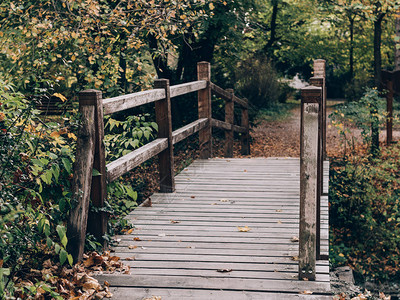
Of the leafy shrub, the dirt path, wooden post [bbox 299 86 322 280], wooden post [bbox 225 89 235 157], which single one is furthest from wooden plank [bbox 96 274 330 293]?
the leafy shrub

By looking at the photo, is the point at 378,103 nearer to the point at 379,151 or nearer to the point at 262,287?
the point at 379,151

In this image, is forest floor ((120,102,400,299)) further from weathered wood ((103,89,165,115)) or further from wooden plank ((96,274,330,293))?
weathered wood ((103,89,165,115))

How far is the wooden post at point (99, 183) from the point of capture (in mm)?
4145

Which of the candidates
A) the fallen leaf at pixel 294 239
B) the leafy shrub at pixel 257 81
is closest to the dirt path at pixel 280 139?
the leafy shrub at pixel 257 81

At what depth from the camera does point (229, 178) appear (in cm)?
718

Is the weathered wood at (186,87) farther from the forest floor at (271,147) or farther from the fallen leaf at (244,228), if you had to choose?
the fallen leaf at (244,228)

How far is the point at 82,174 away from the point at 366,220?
6701 mm

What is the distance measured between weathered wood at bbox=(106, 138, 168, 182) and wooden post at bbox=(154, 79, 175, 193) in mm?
122

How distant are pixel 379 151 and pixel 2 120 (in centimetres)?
996

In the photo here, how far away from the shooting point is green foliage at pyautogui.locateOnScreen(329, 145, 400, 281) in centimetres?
900

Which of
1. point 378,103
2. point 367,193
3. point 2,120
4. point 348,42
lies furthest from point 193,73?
point 348,42

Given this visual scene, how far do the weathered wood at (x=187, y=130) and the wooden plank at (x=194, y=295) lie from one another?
9.97 feet

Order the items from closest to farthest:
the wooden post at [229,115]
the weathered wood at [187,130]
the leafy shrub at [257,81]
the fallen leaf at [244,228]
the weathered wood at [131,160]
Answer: the weathered wood at [131,160] → the fallen leaf at [244,228] → the weathered wood at [187,130] → the wooden post at [229,115] → the leafy shrub at [257,81]

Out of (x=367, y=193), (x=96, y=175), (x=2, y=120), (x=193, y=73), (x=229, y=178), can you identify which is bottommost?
(x=367, y=193)
